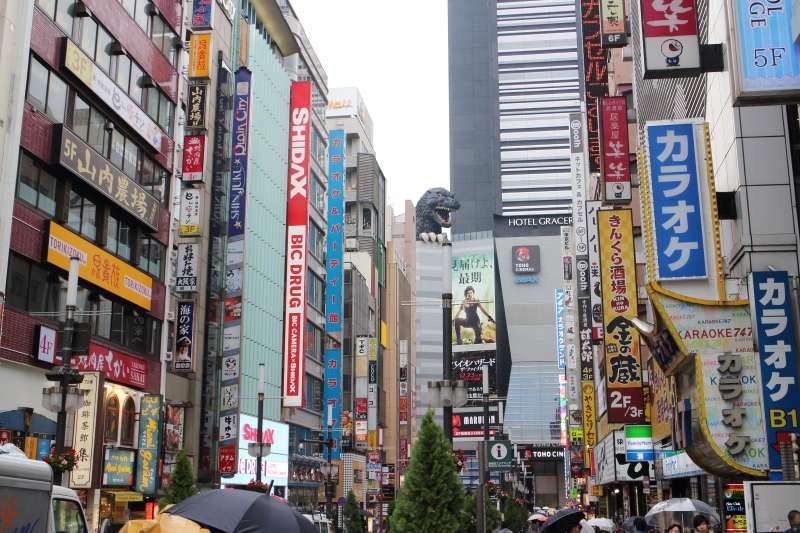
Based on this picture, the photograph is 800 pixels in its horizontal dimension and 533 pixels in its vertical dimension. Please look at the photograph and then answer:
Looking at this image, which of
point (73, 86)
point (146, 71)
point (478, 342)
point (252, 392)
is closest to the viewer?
point (73, 86)

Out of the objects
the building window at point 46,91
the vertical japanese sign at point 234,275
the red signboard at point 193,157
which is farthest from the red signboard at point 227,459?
the building window at point 46,91

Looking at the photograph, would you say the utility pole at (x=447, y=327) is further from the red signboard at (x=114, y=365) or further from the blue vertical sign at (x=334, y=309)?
the blue vertical sign at (x=334, y=309)

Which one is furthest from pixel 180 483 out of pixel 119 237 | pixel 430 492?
pixel 430 492

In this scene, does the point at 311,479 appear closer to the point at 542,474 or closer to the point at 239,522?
the point at 239,522

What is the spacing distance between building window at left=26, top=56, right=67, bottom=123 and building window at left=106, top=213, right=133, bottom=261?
5.30 metres

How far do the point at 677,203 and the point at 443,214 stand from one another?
16162 centimetres

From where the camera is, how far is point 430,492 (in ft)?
57.3

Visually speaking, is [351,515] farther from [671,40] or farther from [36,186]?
[671,40]

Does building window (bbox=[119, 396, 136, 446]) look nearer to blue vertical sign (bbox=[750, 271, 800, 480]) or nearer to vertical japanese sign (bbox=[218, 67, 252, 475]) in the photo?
vertical japanese sign (bbox=[218, 67, 252, 475])

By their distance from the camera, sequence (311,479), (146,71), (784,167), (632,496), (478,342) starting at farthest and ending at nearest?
(478,342)
(311,479)
(632,496)
(146,71)
(784,167)

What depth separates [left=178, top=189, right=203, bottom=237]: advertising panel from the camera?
146 feet

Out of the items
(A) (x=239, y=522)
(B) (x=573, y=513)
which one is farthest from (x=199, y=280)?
(A) (x=239, y=522)

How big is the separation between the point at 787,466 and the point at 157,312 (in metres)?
28.3

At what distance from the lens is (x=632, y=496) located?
4834 centimetres
